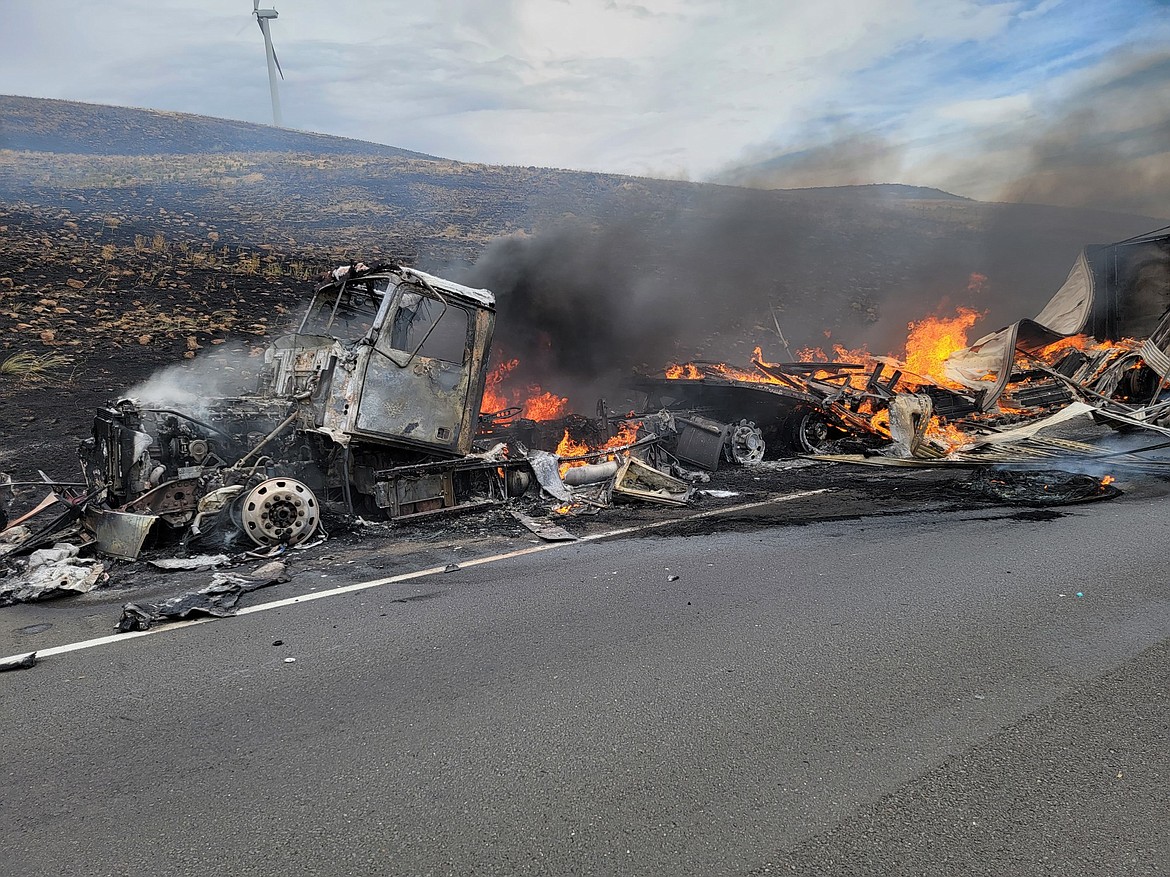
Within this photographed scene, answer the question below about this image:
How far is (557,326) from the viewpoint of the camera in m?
12.7

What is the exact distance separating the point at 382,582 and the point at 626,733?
281 cm

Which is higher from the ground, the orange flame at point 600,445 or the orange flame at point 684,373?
the orange flame at point 684,373

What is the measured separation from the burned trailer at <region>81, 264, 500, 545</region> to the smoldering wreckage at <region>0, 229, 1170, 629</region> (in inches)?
0.9

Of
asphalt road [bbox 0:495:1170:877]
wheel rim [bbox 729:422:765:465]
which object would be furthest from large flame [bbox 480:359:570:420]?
asphalt road [bbox 0:495:1170:877]

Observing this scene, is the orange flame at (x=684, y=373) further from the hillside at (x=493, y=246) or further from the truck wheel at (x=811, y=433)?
the hillside at (x=493, y=246)

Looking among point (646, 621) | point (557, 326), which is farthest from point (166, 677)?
point (557, 326)

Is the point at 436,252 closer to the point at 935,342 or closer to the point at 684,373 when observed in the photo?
the point at 684,373

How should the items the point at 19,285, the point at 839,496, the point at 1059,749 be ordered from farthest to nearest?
the point at 19,285 → the point at 839,496 → the point at 1059,749

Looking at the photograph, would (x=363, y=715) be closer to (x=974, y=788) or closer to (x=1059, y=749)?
(x=974, y=788)

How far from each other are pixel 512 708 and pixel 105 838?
1584 millimetres

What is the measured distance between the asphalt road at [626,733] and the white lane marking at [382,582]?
0.13m

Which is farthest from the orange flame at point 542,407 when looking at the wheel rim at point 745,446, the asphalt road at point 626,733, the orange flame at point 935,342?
the orange flame at point 935,342

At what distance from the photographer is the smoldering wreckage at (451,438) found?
608 cm

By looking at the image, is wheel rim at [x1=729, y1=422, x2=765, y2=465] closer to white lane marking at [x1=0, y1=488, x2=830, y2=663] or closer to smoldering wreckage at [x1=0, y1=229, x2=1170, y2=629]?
smoldering wreckage at [x1=0, y1=229, x2=1170, y2=629]
